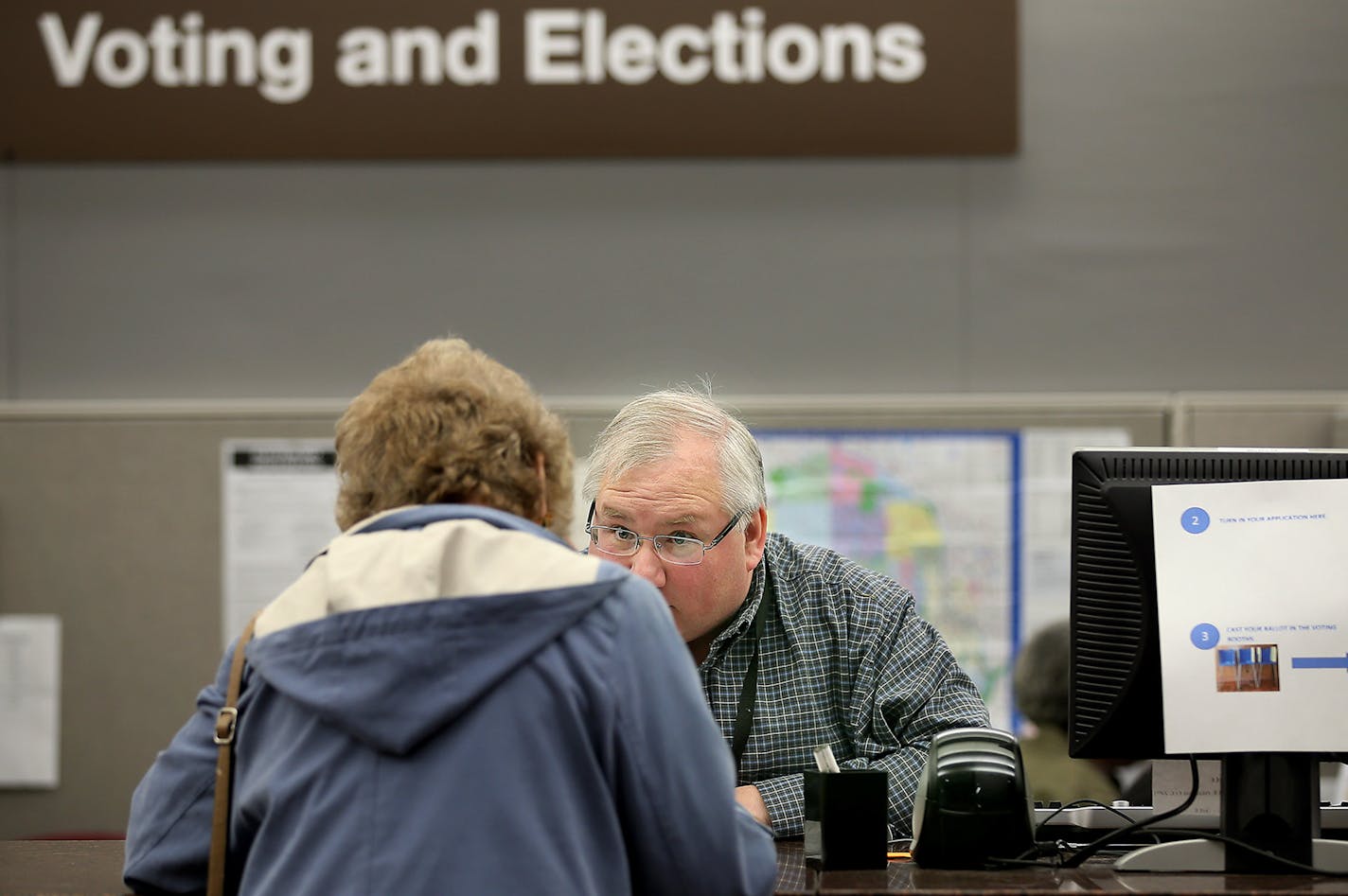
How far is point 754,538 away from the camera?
187cm

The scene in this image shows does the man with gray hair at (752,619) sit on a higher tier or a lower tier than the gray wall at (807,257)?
lower

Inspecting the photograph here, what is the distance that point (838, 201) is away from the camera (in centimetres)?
328

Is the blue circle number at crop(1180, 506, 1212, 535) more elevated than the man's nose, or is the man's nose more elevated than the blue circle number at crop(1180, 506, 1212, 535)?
the blue circle number at crop(1180, 506, 1212, 535)

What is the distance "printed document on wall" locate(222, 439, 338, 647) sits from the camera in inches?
120

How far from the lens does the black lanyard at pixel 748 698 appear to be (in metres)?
1.81

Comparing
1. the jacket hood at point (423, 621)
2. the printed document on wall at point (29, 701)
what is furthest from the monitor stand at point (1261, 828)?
the printed document on wall at point (29, 701)

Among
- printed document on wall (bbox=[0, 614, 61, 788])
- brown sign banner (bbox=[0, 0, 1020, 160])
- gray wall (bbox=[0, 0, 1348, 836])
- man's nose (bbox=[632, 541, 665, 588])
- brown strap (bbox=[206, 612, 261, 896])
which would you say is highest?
brown sign banner (bbox=[0, 0, 1020, 160])

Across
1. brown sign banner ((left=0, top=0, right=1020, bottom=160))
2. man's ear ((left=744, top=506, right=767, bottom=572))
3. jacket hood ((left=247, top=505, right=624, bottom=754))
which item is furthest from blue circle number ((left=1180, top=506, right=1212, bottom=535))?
brown sign banner ((left=0, top=0, right=1020, bottom=160))

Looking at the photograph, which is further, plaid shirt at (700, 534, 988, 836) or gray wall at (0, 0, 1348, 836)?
gray wall at (0, 0, 1348, 836)

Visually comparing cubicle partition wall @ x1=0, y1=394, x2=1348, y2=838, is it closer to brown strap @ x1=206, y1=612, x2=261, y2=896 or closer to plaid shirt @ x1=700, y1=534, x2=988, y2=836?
plaid shirt @ x1=700, y1=534, x2=988, y2=836

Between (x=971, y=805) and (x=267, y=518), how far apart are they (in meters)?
2.07

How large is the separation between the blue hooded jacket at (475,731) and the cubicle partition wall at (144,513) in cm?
185

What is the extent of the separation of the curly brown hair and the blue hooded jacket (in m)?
0.05

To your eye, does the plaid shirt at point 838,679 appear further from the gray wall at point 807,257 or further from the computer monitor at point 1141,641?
the gray wall at point 807,257
